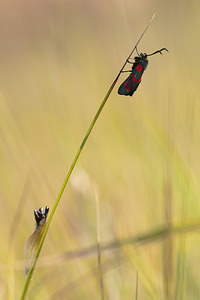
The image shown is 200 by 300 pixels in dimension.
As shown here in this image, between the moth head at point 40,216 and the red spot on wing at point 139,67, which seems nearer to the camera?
the moth head at point 40,216

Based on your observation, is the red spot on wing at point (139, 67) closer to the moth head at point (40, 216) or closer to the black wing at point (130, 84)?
the black wing at point (130, 84)

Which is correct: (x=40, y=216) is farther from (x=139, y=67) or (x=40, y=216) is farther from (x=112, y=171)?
(x=112, y=171)

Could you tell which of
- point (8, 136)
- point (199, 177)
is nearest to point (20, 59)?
point (8, 136)

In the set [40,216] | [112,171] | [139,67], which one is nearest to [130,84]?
[139,67]

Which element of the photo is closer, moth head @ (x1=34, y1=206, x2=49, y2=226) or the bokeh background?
moth head @ (x1=34, y1=206, x2=49, y2=226)

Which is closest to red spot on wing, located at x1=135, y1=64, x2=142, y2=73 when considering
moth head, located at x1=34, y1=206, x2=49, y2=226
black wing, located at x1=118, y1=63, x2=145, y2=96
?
black wing, located at x1=118, y1=63, x2=145, y2=96

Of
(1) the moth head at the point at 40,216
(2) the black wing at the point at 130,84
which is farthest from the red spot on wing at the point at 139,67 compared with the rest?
(1) the moth head at the point at 40,216

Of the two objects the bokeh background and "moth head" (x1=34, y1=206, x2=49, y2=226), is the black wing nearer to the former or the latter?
the bokeh background

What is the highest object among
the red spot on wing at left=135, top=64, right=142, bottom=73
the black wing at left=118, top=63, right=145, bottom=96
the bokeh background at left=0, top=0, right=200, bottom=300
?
the red spot on wing at left=135, top=64, right=142, bottom=73
